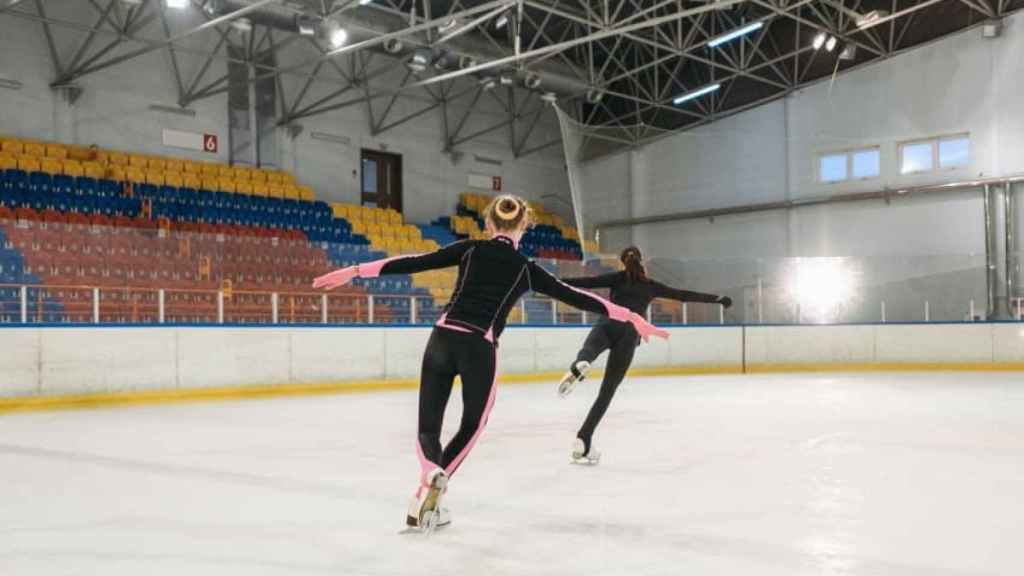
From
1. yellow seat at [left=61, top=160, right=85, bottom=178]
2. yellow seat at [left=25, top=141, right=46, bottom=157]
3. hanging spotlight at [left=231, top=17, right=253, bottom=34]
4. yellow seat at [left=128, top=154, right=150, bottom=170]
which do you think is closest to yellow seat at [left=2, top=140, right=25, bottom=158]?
yellow seat at [left=25, top=141, right=46, bottom=157]

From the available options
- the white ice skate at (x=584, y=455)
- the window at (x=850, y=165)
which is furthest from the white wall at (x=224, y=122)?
the white ice skate at (x=584, y=455)

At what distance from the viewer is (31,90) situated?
18938 mm

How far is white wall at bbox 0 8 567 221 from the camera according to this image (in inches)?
747

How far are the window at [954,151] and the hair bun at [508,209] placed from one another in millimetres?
20384

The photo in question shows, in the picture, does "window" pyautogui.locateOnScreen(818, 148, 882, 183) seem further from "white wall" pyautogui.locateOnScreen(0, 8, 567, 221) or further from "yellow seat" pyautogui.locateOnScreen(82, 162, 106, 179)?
"yellow seat" pyautogui.locateOnScreen(82, 162, 106, 179)

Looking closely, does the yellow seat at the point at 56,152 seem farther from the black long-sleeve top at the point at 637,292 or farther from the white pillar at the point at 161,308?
the black long-sleeve top at the point at 637,292

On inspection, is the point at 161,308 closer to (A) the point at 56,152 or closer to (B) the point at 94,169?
(B) the point at 94,169

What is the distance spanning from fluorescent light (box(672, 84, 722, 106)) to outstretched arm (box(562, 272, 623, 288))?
19184 mm

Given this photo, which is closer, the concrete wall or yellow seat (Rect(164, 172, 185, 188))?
the concrete wall

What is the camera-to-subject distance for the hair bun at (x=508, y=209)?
13.7ft

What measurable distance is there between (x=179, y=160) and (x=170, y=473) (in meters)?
16.2

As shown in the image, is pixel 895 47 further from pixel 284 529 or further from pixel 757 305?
pixel 284 529

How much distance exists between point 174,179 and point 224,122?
9.63 ft

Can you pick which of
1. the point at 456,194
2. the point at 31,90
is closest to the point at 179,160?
the point at 31,90
